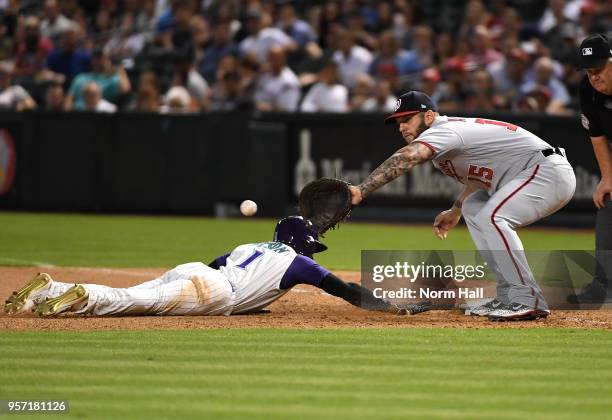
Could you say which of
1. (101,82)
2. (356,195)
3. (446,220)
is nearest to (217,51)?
(101,82)

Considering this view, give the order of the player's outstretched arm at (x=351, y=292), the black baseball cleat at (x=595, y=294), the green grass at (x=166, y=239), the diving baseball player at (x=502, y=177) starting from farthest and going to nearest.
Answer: the green grass at (x=166, y=239) → the black baseball cleat at (x=595, y=294) → the diving baseball player at (x=502, y=177) → the player's outstretched arm at (x=351, y=292)

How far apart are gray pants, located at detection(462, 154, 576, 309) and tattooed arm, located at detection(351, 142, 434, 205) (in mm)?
663

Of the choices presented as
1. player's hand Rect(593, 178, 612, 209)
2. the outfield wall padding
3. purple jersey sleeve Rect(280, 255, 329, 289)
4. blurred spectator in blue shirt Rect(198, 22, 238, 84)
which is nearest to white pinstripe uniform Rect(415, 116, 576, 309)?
Answer: player's hand Rect(593, 178, 612, 209)

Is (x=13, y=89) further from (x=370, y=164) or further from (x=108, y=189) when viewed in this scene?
(x=370, y=164)

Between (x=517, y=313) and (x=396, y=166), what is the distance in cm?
128

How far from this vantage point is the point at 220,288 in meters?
7.57

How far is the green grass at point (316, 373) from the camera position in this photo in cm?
490

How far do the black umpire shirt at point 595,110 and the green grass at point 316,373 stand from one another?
1.99 m

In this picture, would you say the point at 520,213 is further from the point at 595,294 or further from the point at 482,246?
the point at 595,294

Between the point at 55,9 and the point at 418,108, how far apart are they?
668 inches

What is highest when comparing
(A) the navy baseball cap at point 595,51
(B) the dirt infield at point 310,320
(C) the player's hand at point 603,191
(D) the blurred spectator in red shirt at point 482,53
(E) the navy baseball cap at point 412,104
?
(D) the blurred spectator in red shirt at point 482,53

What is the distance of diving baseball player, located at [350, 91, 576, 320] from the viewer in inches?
296

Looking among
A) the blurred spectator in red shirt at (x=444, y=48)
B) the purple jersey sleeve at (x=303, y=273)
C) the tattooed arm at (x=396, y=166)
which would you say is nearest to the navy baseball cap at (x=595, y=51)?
the tattooed arm at (x=396, y=166)

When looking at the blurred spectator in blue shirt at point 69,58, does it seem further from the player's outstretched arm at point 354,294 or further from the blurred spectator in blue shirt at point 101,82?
the player's outstretched arm at point 354,294
